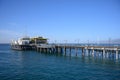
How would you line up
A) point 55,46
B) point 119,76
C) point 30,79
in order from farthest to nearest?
point 55,46 → point 119,76 → point 30,79

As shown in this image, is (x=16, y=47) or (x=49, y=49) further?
(x=16, y=47)

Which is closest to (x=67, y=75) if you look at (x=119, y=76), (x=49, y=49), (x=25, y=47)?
(x=119, y=76)

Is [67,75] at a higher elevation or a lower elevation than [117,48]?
lower

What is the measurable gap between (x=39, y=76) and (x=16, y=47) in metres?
71.4

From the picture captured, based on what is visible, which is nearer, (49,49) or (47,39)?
(49,49)

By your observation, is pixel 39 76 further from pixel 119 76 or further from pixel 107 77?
pixel 119 76

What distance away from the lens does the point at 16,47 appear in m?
97.7

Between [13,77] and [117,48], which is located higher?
[117,48]

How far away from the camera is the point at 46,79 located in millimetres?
27500

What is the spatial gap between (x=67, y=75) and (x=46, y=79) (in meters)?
4.43

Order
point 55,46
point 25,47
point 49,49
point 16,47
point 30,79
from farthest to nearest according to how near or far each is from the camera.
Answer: point 16,47 < point 25,47 < point 49,49 < point 55,46 < point 30,79

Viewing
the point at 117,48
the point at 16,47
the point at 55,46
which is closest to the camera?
the point at 117,48

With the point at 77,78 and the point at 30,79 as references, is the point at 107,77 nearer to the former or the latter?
the point at 77,78

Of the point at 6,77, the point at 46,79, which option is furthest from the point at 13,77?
the point at 46,79
